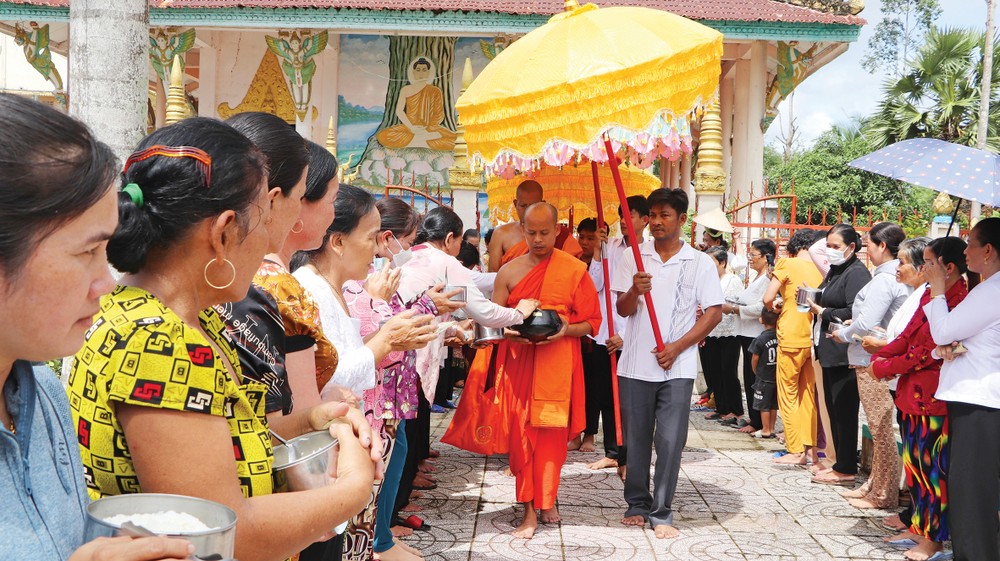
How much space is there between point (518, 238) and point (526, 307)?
5.95 ft

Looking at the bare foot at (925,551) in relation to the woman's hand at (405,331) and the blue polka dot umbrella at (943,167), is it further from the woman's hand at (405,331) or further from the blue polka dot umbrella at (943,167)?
the woman's hand at (405,331)

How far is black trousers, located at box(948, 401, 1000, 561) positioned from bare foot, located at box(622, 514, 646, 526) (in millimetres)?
1673

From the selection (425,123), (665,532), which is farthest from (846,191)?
(665,532)

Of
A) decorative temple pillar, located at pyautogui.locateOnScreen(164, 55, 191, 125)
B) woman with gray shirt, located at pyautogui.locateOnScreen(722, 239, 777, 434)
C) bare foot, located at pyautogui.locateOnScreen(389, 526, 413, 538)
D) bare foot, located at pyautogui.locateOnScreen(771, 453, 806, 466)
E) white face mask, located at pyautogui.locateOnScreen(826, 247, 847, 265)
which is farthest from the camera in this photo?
decorative temple pillar, located at pyautogui.locateOnScreen(164, 55, 191, 125)

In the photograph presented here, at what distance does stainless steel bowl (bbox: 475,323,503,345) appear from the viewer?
16.2 ft

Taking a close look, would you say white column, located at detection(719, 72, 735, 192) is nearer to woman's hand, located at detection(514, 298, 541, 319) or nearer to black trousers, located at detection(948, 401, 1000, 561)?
woman's hand, located at detection(514, 298, 541, 319)

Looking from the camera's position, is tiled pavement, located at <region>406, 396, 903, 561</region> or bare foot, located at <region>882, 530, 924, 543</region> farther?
bare foot, located at <region>882, 530, 924, 543</region>

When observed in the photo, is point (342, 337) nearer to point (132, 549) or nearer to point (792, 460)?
point (132, 549)

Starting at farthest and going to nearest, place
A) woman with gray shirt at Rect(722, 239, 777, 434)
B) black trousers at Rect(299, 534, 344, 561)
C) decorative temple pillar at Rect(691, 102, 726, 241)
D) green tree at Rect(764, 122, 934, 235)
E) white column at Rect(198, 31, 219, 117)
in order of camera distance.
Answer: green tree at Rect(764, 122, 934, 235)
white column at Rect(198, 31, 219, 117)
decorative temple pillar at Rect(691, 102, 726, 241)
woman with gray shirt at Rect(722, 239, 777, 434)
black trousers at Rect(299, 534, 344, 561)

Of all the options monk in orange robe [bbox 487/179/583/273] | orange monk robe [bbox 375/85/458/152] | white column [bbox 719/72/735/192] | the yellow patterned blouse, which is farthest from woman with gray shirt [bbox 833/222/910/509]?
orange monk robe [bbox 375/85/458/152]

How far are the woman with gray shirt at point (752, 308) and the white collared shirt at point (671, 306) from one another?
2.75 metres

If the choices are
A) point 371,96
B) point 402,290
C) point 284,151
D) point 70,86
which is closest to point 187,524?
point 284,151

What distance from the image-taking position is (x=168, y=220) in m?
1.54

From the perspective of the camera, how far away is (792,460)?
22.7 ft
